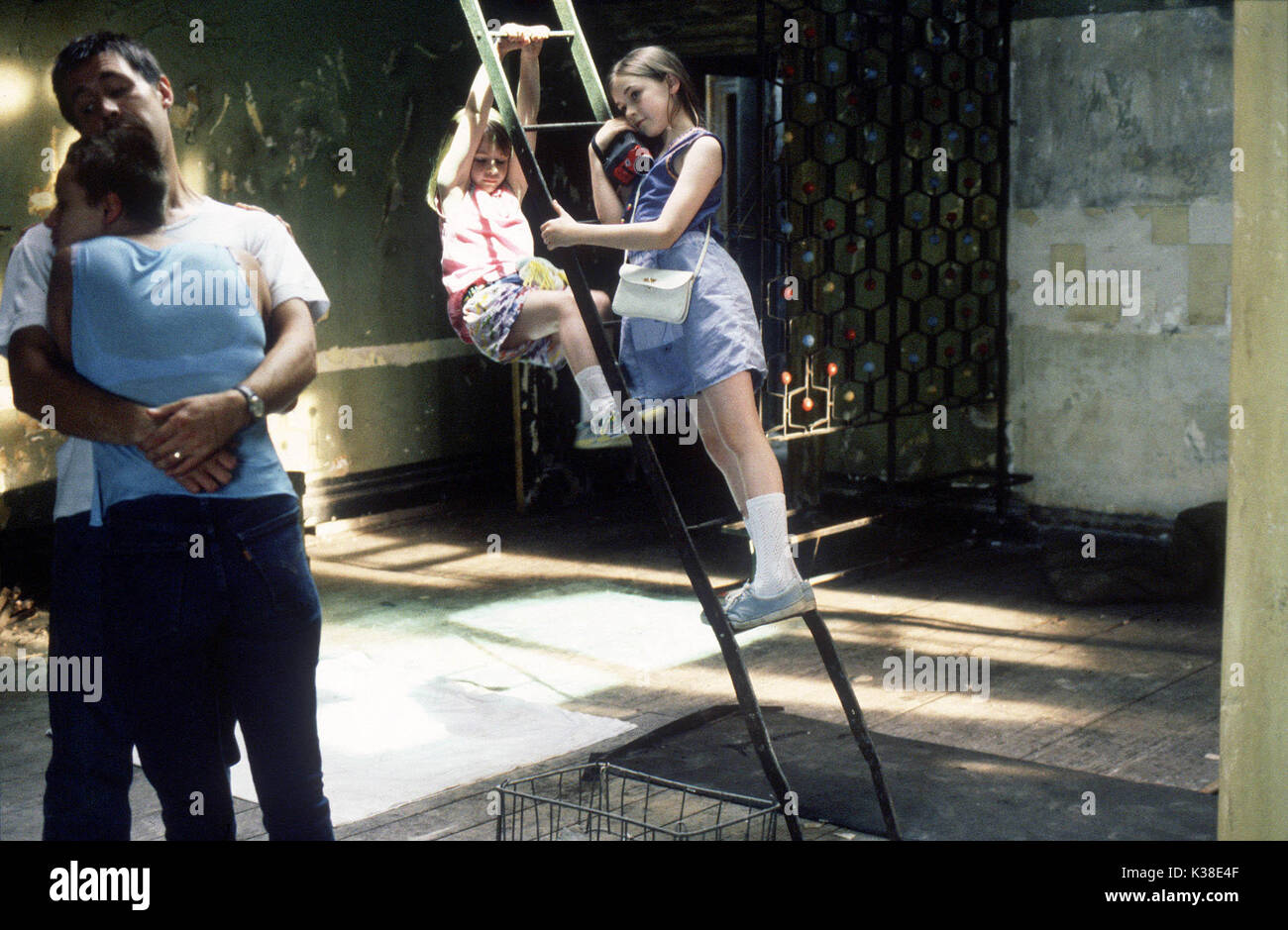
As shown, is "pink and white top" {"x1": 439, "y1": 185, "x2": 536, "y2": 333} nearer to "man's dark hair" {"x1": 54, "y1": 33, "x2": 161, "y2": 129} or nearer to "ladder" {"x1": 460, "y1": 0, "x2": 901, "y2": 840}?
"ladder" {"x1": 460, "y1": 0, "x2": 901, "y2": 840}

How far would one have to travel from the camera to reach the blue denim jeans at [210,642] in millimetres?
2488

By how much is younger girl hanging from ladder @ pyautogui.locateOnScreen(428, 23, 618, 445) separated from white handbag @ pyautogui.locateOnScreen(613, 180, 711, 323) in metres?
0.22

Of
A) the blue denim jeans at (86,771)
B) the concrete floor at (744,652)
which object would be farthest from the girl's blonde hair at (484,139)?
the concrete floor at (744,652)

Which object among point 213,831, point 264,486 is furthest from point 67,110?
point 213,831

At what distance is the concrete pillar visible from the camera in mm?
2533

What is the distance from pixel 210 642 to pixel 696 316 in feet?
4.79

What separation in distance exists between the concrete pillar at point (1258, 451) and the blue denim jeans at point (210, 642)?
1598 mm

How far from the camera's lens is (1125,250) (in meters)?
7.20

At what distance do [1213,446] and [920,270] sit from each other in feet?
5.32

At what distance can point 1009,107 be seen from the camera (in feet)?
24.7

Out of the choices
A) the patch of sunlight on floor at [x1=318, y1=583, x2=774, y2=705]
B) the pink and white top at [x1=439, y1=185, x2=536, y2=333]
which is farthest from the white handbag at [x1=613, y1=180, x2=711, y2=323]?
the patch of sunlight on floor at [x1=318, y1=583, x2=774, y2=705]

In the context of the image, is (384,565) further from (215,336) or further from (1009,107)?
(215,336)

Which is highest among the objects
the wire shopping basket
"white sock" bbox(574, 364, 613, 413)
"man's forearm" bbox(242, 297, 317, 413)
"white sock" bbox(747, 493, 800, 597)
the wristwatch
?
"man's forearm" bbox(242, 297, 317, 413)

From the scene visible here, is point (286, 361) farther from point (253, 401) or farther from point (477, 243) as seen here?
point (477, 243)
